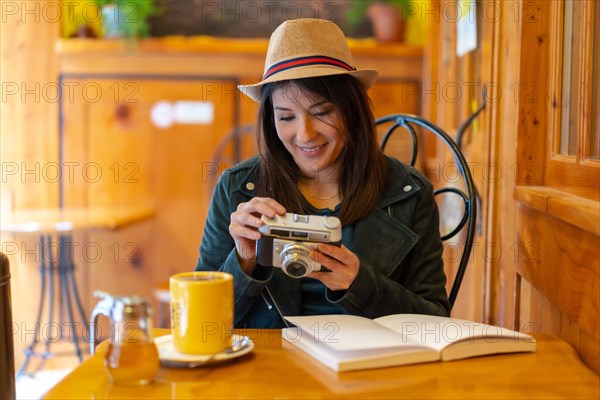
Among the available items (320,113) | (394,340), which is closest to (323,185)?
(320,113)

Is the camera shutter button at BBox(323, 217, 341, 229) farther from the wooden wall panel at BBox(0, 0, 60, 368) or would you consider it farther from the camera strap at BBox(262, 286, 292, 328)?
the wooden wall panel at BBox(0, 0, 60, 368)

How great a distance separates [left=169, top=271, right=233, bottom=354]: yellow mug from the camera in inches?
37.7

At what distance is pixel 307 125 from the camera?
1437 mm

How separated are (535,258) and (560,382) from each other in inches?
18.6

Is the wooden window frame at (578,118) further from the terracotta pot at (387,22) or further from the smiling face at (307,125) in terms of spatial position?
the terracotta pot at (387,22)

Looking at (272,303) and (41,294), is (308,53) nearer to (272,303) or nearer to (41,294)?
(272,303)

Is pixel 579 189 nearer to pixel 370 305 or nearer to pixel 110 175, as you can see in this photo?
pixel 370 305

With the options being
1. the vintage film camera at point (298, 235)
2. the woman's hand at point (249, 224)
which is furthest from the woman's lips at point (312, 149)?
the vintage film camera at point (298, 235)

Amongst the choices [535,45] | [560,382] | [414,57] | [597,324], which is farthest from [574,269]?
[414,57]

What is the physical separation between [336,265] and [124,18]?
9.37 ft

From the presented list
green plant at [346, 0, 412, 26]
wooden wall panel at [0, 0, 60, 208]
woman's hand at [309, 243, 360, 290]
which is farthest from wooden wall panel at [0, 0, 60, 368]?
woman's hand at [309, 243, 360, 290]

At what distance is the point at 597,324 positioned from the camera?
1014mm

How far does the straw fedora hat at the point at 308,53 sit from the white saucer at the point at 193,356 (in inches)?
22.2

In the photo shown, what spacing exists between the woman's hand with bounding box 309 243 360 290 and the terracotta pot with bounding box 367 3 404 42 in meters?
2.85
